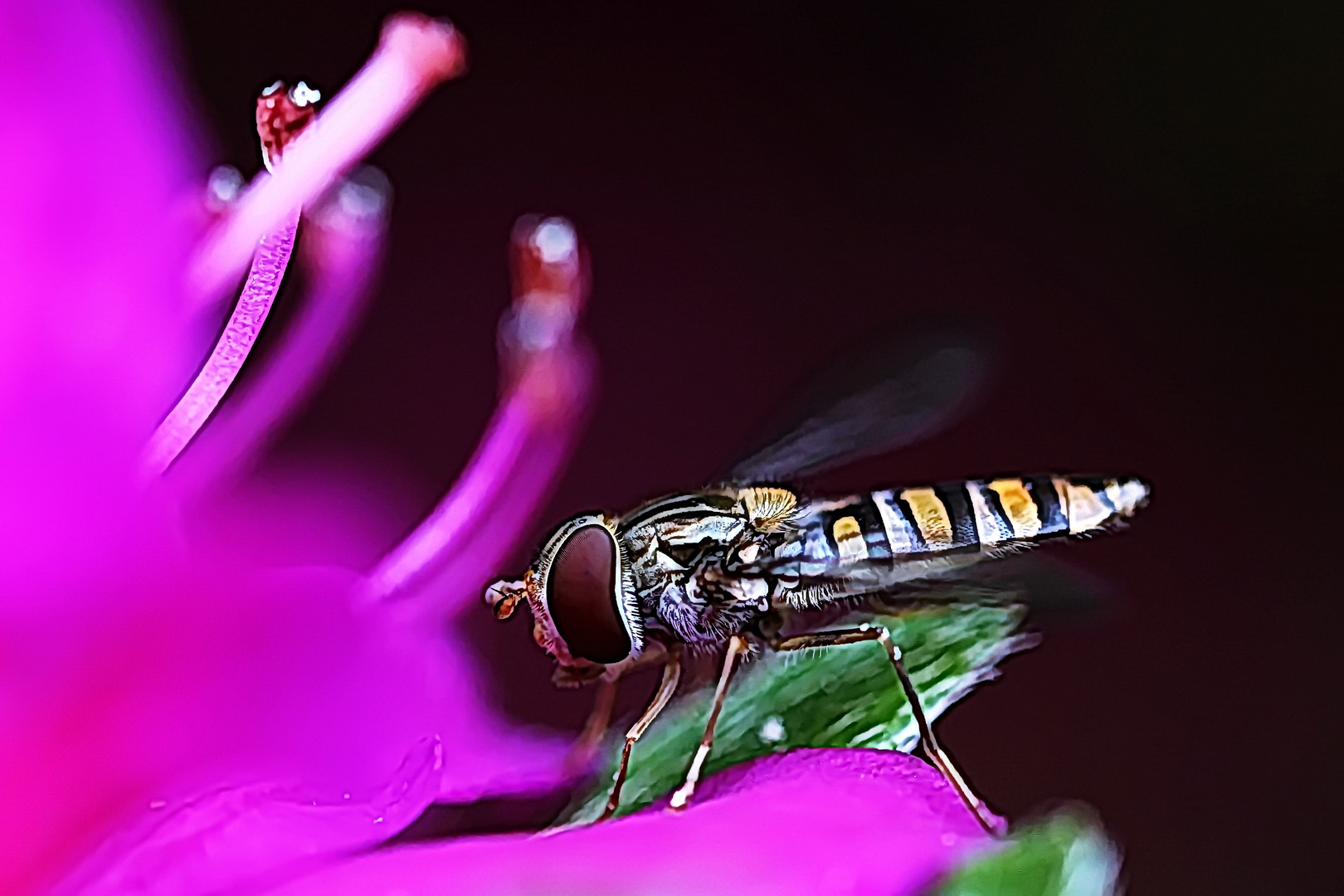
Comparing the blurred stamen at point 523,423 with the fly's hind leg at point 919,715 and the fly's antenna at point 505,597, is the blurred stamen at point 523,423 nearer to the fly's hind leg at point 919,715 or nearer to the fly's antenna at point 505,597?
the fly's antenna at point 505,597

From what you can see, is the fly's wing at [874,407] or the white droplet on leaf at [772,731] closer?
the white droplet on leaf at [772,731]

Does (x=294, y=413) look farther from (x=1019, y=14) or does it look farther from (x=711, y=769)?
(x=1019, y=14)

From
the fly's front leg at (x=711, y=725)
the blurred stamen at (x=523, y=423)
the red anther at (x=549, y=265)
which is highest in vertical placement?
the red anther at (x=549, y=265)

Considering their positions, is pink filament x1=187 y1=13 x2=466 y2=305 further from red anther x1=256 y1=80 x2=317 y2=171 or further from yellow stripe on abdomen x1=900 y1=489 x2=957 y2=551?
yellow stripe on abdomen x1=900 y1=489 x2=957 y2=551

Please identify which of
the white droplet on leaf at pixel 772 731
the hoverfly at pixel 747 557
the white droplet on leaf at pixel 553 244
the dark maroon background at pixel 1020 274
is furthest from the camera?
the dark maroon background at pixel 1020 274

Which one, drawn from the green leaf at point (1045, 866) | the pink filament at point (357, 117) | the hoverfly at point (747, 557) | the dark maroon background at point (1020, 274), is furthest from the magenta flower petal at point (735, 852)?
the dark maroon background at point (1020, 274)

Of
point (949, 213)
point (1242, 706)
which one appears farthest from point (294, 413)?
point (1242, 706)

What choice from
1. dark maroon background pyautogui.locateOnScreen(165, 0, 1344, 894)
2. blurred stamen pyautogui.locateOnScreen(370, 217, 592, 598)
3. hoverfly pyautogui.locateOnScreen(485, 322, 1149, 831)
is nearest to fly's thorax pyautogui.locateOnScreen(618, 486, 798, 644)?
hoverfly pyautogui.locateOnScreen(485, 322, 1149, 831)

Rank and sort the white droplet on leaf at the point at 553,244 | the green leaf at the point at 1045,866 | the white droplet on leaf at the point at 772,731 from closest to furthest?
1. the green leaf at the point at 1045,866
2. the white droplet on leaf at the point at 772,731
3. the white droplet on leaf at the point at 553,244
